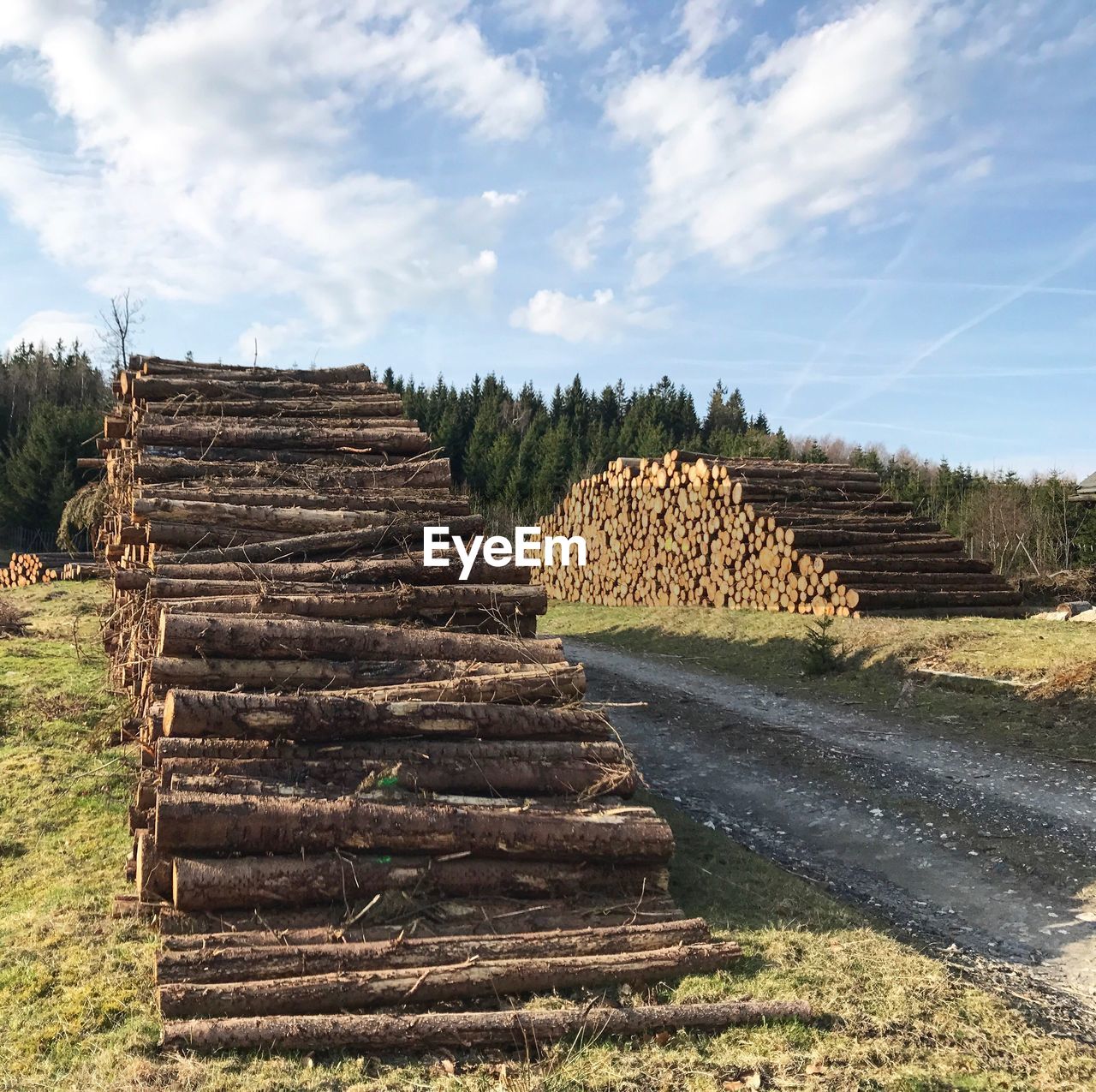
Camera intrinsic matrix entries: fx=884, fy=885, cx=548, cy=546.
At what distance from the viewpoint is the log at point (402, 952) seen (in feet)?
14.2

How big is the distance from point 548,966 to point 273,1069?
139cm

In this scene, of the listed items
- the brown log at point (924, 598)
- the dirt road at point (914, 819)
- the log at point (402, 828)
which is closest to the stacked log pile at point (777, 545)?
the brown log at point (924, 598)

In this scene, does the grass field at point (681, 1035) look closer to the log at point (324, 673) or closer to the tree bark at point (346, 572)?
the log at point (324, 673)

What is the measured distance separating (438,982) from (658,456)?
34.7m

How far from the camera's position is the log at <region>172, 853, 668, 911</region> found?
4.79m

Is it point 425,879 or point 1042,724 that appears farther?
point 1042,724

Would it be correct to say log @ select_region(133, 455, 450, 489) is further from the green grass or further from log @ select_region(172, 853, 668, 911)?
the green grass

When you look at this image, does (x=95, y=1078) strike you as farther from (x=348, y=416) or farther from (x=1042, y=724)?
(x=1042, y=724)

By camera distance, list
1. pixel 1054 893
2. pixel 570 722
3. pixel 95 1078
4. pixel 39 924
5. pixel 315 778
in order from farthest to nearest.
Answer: pixel 570 722, pixel 1054 893, pixel 315 778, pixel 39 924, pixel 95 1078

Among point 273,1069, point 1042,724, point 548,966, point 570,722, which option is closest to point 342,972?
point 273,1069

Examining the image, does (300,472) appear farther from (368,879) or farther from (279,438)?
(368,879)

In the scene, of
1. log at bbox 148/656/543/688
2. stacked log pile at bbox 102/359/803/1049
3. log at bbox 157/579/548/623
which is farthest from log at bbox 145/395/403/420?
log at bbox 148/656/543/688

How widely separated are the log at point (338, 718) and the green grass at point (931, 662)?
6.01 m

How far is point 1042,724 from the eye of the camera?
962 cm
